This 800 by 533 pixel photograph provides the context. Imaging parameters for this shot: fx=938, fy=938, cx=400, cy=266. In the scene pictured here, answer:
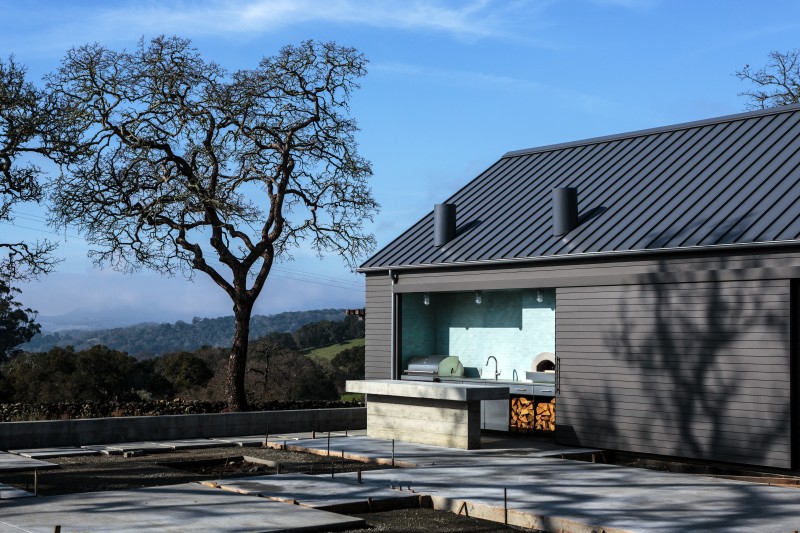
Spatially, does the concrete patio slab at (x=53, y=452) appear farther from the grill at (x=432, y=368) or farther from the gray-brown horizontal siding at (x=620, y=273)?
the gray-brown horizontal siding at (x=620, y=273)

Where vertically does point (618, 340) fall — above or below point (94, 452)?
above

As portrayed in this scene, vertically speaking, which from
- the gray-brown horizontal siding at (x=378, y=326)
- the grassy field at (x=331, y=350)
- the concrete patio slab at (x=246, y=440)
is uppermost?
the gray-brown horizontal siding at (x=378, y=326)

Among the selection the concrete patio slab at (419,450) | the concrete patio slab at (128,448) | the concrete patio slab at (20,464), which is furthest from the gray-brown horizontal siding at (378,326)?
the concrete patio slab at (20,464)

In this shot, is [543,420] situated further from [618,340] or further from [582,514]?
[582,514]

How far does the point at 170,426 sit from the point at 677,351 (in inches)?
345

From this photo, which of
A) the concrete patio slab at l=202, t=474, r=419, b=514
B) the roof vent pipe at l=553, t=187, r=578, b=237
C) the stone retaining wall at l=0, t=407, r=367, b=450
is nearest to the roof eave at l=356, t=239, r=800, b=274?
the roof vent pipe at l=553, t=187, r=578, b=237

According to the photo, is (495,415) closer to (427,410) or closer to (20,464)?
(427,410)

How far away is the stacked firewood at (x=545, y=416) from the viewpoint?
54.1 ft

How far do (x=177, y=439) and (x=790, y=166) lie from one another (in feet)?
36.4

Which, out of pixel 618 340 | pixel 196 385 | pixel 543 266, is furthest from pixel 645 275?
pixel 196 385

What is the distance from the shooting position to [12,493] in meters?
10.5

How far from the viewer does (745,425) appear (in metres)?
12.8

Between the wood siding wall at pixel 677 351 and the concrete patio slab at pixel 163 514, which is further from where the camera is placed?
the wood siding wall at pixel 677 351

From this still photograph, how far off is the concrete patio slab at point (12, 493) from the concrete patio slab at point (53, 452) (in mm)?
3257
